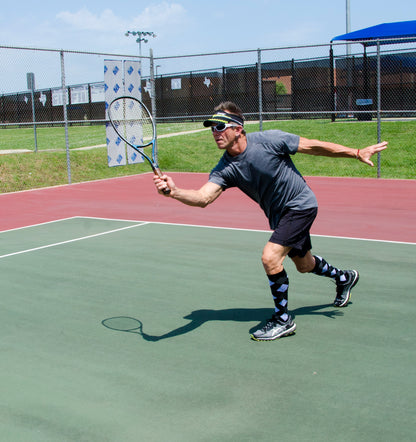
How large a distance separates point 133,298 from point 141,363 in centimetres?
153

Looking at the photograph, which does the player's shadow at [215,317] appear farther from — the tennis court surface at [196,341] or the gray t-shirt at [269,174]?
the gray t-shirt at [269,174]

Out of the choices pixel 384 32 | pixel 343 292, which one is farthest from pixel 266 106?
pixel 343 292

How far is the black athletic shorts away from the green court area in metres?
0.69

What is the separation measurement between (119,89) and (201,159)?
3.81m

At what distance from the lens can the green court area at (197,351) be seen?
130 inches

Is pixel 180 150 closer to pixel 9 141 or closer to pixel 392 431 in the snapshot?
pixel 9 141

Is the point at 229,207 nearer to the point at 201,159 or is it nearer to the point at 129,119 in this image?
the point at 129,119

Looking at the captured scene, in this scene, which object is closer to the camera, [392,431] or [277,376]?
[392,431]

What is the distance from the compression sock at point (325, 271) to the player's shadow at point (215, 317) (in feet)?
0.87

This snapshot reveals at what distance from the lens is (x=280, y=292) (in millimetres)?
4621

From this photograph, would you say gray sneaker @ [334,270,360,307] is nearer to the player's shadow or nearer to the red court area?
the player's shadow

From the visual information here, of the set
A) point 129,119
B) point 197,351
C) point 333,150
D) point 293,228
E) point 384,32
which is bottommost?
point 197,351

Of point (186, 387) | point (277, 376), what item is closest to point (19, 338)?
point (186, 387)

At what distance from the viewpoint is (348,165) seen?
16.8 meters
